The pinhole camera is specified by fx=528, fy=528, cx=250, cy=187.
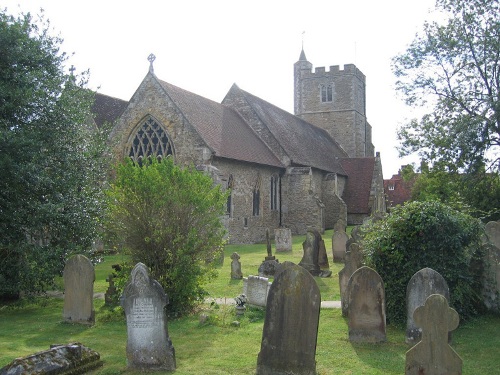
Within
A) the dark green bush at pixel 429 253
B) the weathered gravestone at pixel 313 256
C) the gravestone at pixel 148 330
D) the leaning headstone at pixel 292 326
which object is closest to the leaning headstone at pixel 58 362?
the gravestone at pixel 148 330

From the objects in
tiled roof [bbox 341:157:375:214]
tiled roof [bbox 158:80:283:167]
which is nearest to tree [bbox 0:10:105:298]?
tiled roof [bbox 158:80:283:167]

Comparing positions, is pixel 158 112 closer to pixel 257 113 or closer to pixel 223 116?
pixel 223 116

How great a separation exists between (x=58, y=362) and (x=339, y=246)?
37.5ft

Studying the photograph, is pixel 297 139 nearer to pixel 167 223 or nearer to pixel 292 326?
pixel 167 223

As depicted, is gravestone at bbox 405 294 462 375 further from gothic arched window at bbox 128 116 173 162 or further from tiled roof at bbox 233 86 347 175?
tiled roof at bbox 233 86 347 175

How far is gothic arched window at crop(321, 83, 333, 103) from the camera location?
43.4 metres

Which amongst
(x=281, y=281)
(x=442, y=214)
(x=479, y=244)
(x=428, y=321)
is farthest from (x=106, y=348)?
(x=479, y=244)

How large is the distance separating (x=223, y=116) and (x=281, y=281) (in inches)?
848

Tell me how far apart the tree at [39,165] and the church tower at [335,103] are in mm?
32041

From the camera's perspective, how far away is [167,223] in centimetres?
980

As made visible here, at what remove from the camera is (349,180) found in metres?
35.7

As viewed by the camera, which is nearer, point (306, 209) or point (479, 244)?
point (479, 244)

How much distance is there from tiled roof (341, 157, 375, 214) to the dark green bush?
24.1 meters

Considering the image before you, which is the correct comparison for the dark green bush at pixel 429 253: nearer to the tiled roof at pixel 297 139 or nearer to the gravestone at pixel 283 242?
the gravestone at pixel 283 242
